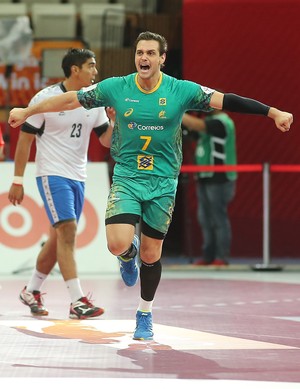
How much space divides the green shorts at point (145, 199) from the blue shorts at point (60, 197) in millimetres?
1611

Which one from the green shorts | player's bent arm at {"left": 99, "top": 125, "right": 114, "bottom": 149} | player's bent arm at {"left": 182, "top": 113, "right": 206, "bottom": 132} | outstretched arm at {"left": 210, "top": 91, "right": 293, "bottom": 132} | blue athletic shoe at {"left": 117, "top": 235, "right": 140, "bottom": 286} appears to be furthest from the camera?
player's bent arm at {"left": 182, "top": 113, "right": 206, "bottom": 132}

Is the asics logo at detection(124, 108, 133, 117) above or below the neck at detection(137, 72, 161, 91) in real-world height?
below

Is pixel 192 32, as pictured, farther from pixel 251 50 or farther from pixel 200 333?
pixel 200 333

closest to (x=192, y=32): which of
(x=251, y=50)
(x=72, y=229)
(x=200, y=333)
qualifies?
(x=251, y=50)

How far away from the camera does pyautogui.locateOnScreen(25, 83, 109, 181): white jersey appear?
9570 mm

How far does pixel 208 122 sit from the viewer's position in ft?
46.2

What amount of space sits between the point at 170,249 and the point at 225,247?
2596 millimetres

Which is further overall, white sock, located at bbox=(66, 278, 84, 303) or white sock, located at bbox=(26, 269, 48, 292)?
white sock, located at bbox=(26, 269, 48, 292)

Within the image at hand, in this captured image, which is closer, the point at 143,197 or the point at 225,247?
the point at 143,197

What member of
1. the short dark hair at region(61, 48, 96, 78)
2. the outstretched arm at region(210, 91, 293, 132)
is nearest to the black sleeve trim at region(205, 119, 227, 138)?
the short dark hair at region(61, 48, 96, 78)

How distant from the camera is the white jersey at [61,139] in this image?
31.4 feet

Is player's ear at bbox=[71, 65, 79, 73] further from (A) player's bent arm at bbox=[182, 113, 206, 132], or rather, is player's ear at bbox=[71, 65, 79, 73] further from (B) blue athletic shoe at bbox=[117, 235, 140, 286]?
(A) player's bent arm at bbox=[182, 113, 206, 132]

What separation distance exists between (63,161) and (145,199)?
6.49 feet

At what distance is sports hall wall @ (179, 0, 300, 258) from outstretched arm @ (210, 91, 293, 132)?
8268 mm
